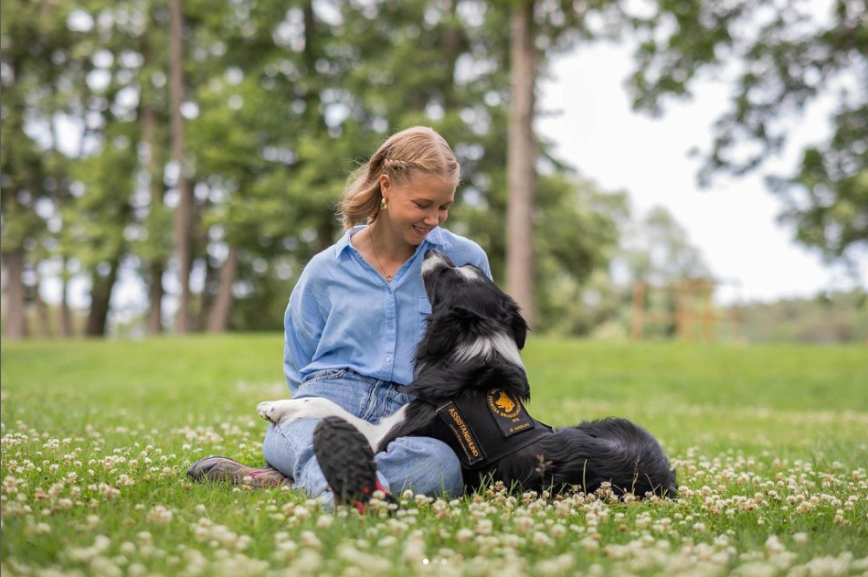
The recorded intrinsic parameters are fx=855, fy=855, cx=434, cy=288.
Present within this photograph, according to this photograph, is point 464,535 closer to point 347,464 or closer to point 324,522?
point 324,522

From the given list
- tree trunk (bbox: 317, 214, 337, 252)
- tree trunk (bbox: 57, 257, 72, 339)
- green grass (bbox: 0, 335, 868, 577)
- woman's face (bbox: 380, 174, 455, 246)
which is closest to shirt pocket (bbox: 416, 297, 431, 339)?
woman's face (bbox: 380, 174, 455, 246)

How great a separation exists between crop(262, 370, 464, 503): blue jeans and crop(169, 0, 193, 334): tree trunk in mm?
25076

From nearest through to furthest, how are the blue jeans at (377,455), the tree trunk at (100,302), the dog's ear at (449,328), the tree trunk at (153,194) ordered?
1. the blue jeans at (377,455)
2. the dog's ear at (449,328)
3. the tree trunk at (153,194)
4. the tree trunk at (100,302)

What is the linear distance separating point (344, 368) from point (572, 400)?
7968 millimetres

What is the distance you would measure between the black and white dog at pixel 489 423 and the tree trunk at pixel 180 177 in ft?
82.8

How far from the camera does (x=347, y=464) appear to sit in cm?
363

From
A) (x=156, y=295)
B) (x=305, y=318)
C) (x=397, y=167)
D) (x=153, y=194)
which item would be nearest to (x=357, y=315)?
(x=305, y=318)

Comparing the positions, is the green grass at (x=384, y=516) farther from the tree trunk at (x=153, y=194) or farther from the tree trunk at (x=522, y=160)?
the tree trunk at (x=153, y=194)

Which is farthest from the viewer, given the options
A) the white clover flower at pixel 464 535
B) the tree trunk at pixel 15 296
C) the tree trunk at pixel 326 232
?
the tree trunk at pixel 15 296

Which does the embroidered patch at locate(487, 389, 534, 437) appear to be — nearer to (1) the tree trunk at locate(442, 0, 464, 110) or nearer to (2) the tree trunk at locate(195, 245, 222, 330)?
(1) the tree trunk at locate(442, 0, 464, 110)

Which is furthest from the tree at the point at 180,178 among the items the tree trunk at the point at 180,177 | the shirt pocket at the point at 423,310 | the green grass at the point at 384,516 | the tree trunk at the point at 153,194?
the shirt pocket at the point at 423,310

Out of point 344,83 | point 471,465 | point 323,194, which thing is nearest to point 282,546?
point 471,465

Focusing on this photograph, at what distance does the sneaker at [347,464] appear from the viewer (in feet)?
11.9

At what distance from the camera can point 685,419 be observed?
10.1m
